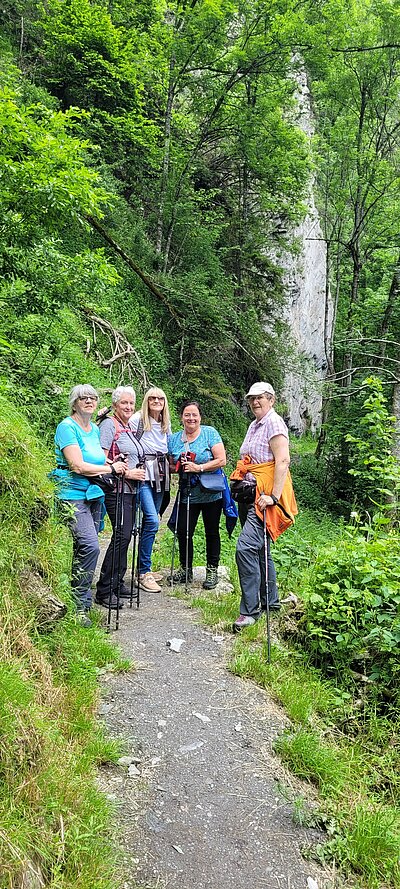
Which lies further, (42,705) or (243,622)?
(243,622)

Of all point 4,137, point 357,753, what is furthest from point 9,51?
point 357,753

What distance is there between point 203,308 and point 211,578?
9.56 m

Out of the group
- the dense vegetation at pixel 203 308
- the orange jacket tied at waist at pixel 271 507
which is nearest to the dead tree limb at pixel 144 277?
the dense vegetation at pixel 203 308

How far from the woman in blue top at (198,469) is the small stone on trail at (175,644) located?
147 centimetres

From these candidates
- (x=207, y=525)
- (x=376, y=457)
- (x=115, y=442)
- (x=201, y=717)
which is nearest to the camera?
(x=201, y=717)

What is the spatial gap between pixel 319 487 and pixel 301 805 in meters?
13.0

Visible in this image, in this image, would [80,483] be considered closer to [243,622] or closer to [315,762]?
[243,622]

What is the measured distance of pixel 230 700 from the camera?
390 centimetres

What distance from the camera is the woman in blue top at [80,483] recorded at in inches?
174

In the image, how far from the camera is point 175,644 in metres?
4.64

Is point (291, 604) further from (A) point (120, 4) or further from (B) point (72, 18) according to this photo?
(A) point (120, 4)

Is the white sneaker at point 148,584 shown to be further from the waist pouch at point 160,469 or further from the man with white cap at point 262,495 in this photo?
the man with white cap at point 262,495

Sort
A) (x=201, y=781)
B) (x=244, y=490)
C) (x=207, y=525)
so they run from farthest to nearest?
(x=207, y=525) → (x=244, y=490) → (x=201, y=781)

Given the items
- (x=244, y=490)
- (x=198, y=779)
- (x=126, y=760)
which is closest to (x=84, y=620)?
(x=126, y=760)
